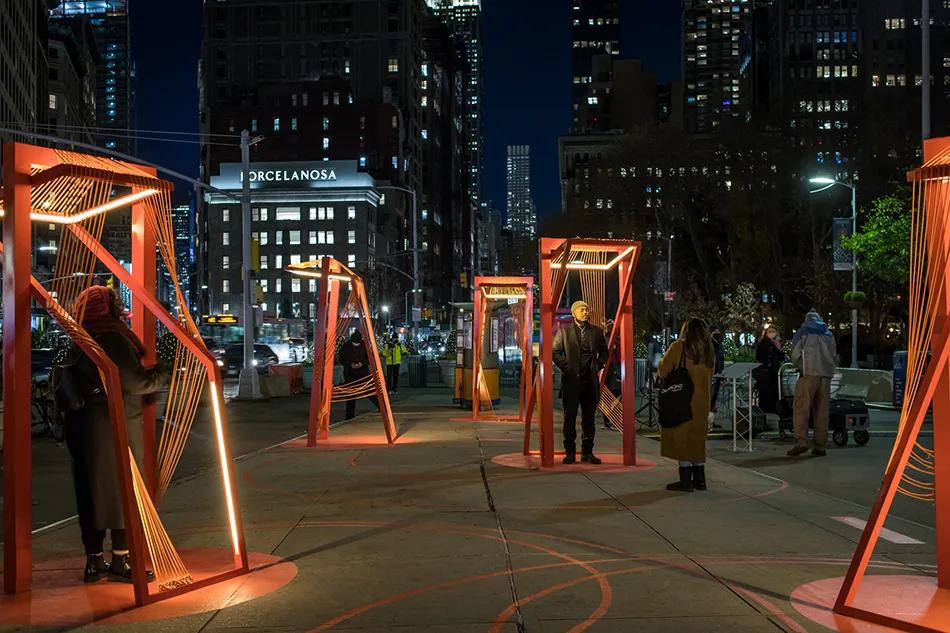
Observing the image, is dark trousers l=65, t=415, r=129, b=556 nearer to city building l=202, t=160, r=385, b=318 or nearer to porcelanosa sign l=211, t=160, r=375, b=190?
city building l=202, t=160, r=385, b=318

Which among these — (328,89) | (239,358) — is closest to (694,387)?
(239,358)

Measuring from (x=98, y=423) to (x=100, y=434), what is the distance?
7 centimetres

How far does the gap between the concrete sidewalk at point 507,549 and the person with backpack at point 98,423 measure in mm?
349

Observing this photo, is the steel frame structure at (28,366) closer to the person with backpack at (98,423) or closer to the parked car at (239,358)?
the person with backpack at (98,423)

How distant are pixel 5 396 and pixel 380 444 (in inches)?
352

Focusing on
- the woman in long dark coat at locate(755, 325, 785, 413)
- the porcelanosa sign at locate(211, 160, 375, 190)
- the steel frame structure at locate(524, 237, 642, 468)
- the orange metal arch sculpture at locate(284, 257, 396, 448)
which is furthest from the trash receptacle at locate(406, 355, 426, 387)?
the porcelanosa sign at locate(211, 160, 375, 190)

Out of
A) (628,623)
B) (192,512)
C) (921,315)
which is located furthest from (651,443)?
(628,623)

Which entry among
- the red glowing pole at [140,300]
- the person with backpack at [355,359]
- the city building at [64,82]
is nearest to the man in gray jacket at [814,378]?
the red glowing pole at [140,300]

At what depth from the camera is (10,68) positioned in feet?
255

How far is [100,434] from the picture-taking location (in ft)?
20.9

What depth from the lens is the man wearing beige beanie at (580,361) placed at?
11.8m

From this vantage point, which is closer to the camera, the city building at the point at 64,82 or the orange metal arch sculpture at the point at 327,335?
the orange metal arch sculpture at the point at 327,335

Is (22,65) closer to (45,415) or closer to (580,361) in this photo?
(45,415)

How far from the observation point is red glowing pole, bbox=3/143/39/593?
20.9 ft
